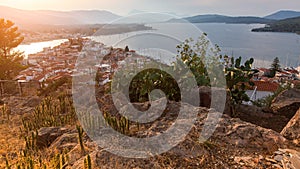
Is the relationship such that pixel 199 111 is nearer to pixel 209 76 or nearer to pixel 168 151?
pixel 168 151

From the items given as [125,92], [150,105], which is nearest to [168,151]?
[150,105]

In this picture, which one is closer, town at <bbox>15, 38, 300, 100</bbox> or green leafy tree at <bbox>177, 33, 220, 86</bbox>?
green leafy tree at <bbox>177, 33, 220, 86</bbox>

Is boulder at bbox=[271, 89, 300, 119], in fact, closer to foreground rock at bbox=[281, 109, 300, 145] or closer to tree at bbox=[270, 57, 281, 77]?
foreground rock at bbox=[281, 109, 300, 145]

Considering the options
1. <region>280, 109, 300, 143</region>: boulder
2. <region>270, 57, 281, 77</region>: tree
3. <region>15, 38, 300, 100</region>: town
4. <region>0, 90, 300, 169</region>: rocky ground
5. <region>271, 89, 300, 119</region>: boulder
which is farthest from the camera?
<region>15, 38, 300, 100</region>: town

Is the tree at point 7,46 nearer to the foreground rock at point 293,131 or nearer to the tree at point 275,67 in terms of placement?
the tree at point 275,67

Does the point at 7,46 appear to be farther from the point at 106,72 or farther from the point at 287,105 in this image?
the point at 287,105

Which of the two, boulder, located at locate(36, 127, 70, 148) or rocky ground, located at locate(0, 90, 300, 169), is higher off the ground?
rocky ground, located at locate(0, 90, 300, 169)

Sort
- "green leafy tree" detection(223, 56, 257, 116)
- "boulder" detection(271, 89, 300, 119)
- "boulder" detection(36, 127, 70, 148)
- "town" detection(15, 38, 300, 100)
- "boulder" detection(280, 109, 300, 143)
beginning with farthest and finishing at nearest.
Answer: "town" detection(15, 38, 300, 100), "green leafy tree" detection(223, 56, 257, 116), "boulder" detection(271, 89, 300, 119), "boulder" detection(36, 127, 70, 148), "boulder" detection(280, 109, 300, 143)

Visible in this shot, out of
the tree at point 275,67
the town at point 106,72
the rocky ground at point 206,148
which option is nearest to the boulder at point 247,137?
the rocky ground at point 206,148

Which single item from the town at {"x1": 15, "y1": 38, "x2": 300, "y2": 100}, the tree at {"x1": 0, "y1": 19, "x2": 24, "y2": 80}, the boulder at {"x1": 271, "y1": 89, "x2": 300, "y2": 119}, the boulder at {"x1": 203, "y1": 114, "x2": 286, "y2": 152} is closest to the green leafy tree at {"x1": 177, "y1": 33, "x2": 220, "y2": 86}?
the town at {"x1": 15, "y1": 38, "x2": 300, "y2": 100}
